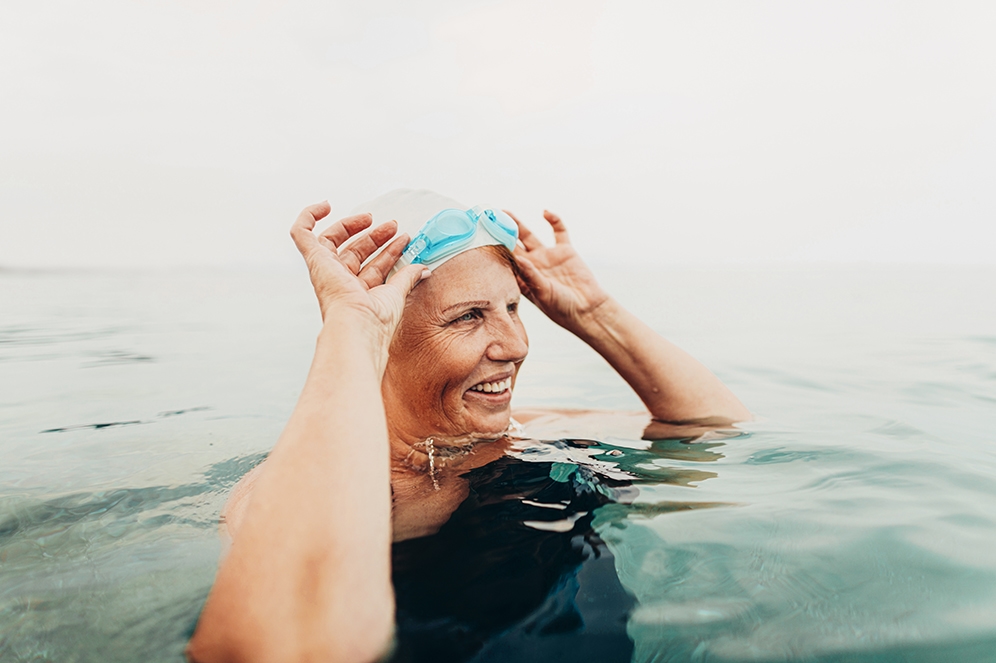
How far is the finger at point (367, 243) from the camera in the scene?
2999mm

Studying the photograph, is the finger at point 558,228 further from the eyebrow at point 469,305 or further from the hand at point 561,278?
the eyebrow at point 469,305

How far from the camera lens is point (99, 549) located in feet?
9.54

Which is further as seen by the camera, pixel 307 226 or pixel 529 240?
pixel 529 240

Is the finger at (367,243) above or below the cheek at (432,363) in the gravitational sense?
above

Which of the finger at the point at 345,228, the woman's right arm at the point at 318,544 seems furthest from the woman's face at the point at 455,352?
the woman's right arm at the point at 318,544

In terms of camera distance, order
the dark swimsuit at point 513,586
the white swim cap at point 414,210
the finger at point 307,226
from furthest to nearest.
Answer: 1. the white swim cap at point 414,210
2. the finger at point 307,226
3. the dark swimsuit at point 513,586

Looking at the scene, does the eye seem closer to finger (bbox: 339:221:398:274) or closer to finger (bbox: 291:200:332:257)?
finger (bbox: 339:221:398:274)

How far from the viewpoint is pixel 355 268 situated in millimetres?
2896

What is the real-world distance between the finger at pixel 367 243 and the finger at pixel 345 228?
51 millimetres

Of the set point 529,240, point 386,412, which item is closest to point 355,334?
point 386,412

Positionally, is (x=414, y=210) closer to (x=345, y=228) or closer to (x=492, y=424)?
(x=345, y=228)

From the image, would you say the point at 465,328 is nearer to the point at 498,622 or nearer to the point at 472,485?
the point at 472,485

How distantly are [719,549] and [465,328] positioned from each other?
158cm

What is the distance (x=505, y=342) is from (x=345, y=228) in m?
0.98
